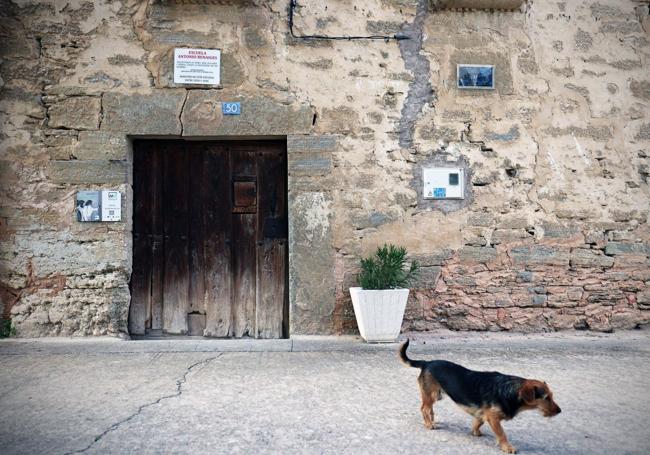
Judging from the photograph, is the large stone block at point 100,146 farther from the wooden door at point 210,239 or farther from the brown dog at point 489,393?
the brown dog at point 489,393

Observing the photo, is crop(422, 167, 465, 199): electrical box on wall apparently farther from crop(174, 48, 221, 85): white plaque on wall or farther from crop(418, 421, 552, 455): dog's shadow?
crop(418, 421, 552, 455): dog's shadow

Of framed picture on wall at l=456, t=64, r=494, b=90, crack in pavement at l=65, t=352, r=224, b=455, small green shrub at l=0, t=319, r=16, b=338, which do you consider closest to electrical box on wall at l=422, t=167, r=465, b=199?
framed picture on wall at l=456, t=64, r=494, b=90

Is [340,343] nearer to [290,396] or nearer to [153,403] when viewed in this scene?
[290,396]

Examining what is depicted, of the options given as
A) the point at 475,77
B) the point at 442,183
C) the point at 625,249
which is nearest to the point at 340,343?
the point at 442,183

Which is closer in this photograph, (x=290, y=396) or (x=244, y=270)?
(x=290, y=396)

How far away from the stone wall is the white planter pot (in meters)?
0.39

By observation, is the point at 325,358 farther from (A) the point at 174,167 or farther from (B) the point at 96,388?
(A) the point at 174,167

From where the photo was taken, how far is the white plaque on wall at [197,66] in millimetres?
5270

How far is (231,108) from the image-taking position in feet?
17.4

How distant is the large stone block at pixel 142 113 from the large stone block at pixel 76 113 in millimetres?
89

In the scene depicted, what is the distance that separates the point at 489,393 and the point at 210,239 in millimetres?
3584

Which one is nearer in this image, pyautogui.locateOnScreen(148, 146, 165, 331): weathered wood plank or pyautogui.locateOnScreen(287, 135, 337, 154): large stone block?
pyautogui.locateOnScreen(287, 135, 337, 154): large stone block

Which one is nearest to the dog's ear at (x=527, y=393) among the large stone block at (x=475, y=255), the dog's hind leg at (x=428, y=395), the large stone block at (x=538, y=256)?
the dog's hind leg at (x=428, y=395)

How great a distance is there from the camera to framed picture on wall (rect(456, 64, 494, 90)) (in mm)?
5492
